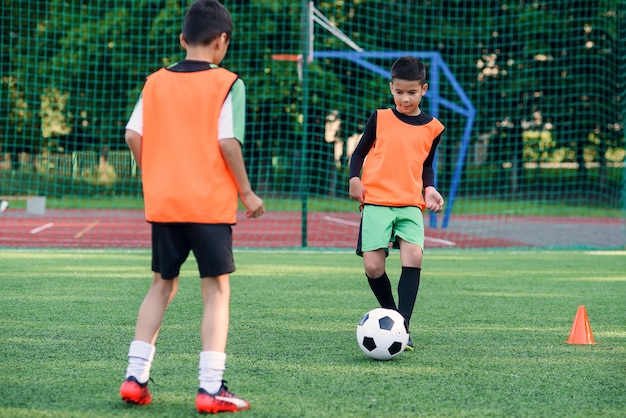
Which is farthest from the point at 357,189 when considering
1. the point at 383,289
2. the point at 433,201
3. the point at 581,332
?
the point at 581,332

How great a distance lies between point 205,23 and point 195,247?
2.59 ft

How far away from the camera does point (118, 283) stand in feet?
24.6

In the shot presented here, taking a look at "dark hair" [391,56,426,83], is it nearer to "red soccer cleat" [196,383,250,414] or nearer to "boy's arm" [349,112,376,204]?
"boy's arm" [349,112,376,204]

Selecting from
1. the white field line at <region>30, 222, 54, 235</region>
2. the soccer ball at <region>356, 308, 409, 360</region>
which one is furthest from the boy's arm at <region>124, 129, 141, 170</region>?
the white field line at <region>30, 222, 54, 235</region>

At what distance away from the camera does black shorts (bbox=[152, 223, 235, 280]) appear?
3.24m

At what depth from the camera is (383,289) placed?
4949 millimetres

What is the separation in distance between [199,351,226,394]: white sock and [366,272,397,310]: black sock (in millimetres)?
1782

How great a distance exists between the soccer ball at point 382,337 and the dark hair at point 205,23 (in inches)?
65.9

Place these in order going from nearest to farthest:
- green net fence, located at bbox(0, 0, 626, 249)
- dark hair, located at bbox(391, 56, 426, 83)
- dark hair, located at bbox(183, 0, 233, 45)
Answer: dark hair, located at bbox(183, 0, 233, 45), dark hair, located at bbox(391, 56, 426, 83), green net fence, located at bbox(0, 0, 626, 249)

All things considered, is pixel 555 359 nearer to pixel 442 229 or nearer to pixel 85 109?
pixel 442 229

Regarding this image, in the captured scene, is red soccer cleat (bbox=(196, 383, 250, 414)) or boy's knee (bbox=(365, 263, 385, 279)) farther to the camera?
boy's knee (bbox=(365, 263, 385, 279))

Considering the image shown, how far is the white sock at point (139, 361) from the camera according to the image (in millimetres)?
3273

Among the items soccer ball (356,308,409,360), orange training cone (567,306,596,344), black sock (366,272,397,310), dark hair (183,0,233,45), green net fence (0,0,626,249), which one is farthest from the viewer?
green net fence (0,0,626,249)

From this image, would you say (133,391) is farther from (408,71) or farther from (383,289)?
(408,71)
